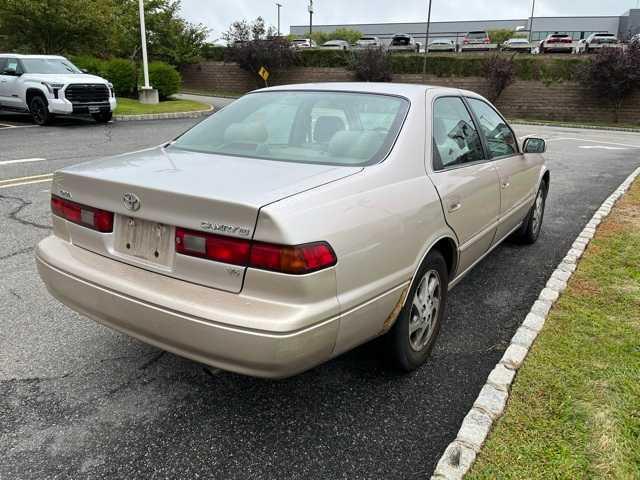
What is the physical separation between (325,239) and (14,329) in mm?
2359

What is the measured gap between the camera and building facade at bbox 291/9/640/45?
74.8m

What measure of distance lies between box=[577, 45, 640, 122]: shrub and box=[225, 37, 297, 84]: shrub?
66.0 ft

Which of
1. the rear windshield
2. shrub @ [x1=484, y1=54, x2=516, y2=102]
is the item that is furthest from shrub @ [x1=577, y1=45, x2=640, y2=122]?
the rear windshield

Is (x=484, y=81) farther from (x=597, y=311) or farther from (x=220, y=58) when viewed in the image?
(x=597, y=311)

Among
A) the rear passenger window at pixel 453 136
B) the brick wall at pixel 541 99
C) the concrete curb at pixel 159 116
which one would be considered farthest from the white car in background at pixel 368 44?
the rear passenger window at pixel 453 136

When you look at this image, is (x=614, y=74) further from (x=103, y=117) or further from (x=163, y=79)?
(x=103, y=117)

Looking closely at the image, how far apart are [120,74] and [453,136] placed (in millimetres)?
25498

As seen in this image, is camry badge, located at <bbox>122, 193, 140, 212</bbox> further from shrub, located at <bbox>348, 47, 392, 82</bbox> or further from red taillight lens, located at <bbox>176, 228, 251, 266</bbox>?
shrub, located at <bbox>348, 47, 392, 82</bbox>

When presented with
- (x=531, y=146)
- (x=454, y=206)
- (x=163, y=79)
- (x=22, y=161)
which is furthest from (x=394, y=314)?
(x=163, y=79)

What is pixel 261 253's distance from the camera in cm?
215

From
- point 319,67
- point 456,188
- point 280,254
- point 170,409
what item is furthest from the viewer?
point 319,67

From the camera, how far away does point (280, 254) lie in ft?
6.96

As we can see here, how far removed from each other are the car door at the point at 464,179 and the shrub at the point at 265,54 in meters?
39.0

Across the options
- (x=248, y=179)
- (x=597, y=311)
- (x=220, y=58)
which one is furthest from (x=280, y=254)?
(x=220, y=58)
